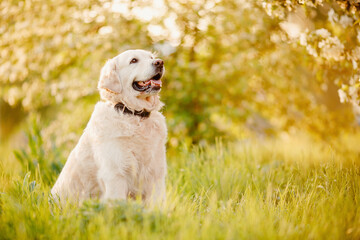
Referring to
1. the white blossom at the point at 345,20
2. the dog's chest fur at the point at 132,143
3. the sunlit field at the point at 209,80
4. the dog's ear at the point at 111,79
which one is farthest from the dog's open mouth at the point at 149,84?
the white blossom at the point at 345,20

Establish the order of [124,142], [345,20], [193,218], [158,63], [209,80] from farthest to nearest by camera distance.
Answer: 1. [209,80]
2. [158,63]
3. [345,20]
4. [124,142]
5. [193,218]

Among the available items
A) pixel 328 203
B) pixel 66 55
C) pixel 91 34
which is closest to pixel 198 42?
pixel 91 34

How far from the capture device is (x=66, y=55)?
5703 mm

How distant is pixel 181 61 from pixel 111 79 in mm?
2481

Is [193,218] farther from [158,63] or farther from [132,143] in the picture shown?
[158,63]

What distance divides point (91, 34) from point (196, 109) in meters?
2.20

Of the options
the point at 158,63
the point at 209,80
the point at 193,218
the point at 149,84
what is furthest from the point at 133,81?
the point at 209,80

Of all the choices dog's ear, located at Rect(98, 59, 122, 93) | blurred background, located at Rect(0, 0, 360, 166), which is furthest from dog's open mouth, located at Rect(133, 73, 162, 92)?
blurred background, located at Rect(0, 0, 360, 166)

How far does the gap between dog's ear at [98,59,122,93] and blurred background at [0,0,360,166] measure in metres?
1.70

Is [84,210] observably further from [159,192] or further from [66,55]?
[66,55]

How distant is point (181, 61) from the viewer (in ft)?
18.9

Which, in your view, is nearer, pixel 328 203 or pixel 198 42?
pixel 328 203

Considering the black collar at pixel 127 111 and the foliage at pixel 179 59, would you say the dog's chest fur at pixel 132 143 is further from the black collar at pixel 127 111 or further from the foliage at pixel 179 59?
the foliage at pixel 179 59

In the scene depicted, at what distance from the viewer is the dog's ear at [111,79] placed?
344cm
